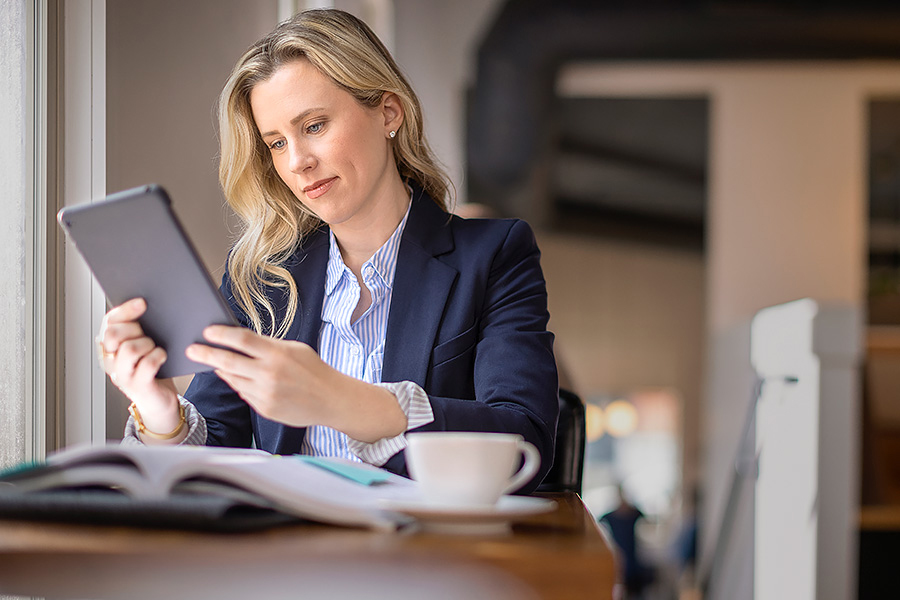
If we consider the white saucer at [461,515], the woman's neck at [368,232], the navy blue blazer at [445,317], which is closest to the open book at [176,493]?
the white saucer at [461,515]

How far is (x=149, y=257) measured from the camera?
88 cm

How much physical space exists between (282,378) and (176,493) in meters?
0.16

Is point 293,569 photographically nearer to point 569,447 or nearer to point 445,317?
point 445,317

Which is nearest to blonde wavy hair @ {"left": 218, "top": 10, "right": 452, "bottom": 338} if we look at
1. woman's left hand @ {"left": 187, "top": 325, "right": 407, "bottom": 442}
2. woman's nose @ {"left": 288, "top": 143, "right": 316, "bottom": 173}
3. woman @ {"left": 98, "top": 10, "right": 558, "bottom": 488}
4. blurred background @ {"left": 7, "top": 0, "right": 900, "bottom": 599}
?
woman @ {"left": 98, "top": 10, "right": 558, "bottom": 488}

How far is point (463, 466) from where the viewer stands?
2.20ft

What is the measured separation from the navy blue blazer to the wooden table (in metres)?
0.66

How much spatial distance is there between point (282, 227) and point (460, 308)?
41 cm

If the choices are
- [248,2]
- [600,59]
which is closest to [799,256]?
[600,59]

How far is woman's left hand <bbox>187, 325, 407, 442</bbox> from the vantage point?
2.59 feet

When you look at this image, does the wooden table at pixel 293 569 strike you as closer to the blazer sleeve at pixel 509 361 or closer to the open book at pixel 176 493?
the open book at pixel 176 493

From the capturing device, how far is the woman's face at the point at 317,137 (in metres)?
1.40

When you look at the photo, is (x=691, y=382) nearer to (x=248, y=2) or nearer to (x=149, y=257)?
(x=248, y=2)

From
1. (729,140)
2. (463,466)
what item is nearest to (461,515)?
(463,466)

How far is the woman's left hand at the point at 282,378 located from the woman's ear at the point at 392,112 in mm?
784
